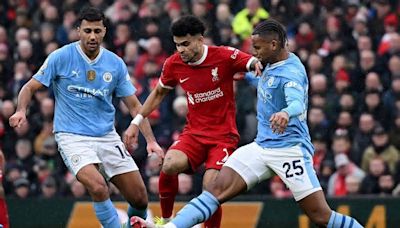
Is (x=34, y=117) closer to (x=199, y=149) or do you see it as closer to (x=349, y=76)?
(x=349, y=76)

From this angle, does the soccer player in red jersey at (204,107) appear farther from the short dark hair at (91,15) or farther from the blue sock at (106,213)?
the short dark hair at (91,15)

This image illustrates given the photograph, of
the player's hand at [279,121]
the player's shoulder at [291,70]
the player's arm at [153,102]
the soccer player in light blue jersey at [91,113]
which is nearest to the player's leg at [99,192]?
the soccer player in light blue jersey at [91,113]

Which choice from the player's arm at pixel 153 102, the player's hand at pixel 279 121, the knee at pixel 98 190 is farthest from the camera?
the player's arm at pixel 153 102

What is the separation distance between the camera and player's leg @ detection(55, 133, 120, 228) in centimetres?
1298

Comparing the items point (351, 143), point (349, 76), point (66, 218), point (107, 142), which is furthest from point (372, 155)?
point (107, 142)

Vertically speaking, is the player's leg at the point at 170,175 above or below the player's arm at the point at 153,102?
below

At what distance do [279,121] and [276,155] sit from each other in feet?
3.07

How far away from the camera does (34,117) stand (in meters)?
19.6

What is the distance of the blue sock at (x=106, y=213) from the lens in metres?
13.1

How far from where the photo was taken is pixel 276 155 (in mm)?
12273

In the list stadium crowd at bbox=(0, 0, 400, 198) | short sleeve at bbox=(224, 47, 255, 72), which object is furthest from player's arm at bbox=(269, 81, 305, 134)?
stadium crowd at bbox=(0, 0, 400, 198)

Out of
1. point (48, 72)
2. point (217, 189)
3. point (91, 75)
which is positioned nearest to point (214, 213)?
point (217, 189)

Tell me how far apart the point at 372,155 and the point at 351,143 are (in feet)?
1.39

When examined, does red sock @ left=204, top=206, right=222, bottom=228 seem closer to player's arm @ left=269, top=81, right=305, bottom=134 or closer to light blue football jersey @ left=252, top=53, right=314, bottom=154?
light blue football jersey @ left=252, top=53, right=314, bottom=154
